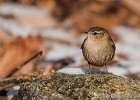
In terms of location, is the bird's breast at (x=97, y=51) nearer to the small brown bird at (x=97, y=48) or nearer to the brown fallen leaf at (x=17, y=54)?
the small brown bird at (x=97, y=48)

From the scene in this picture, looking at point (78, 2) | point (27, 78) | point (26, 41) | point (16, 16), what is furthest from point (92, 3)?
point (27, 78)

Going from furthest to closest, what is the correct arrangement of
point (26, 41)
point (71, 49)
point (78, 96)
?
point (71, 49), point (26, 41), point (78, 96)

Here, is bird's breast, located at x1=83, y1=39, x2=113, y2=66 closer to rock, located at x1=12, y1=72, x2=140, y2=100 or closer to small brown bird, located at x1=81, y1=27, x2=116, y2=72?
small brown bird, located at x1=81, y1=27, x2=116, y2=72

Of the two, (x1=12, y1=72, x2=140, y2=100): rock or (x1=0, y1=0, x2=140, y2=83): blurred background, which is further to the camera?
(x1=0, y1=0, x2=140, y2=83): blurred background

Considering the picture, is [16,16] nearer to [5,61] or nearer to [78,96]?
[5,61]

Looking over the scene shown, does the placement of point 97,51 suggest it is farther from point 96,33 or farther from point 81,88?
point 81,88

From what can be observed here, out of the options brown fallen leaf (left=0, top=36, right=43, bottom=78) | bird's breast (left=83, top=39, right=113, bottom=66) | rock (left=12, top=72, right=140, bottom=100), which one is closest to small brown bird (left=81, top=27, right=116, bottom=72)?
bird's breast (left=83, top=39, right=113, bottom=66)

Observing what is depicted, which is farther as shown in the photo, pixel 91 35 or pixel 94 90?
pixel 91 35

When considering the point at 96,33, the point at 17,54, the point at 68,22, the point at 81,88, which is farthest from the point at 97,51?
the point at 68,22
